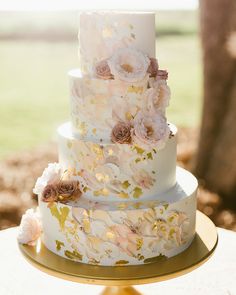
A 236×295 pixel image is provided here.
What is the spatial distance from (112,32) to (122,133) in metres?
0.59

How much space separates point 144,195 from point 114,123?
0.47 metres

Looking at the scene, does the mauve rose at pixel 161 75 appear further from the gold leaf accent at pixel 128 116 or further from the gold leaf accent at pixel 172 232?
the gold leaf accent at pixel 172 232

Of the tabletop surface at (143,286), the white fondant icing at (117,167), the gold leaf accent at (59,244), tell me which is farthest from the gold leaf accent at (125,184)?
the tabletop surface at (143,286)

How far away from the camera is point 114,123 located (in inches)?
121

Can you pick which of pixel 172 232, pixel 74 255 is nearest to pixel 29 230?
pixel 74 255

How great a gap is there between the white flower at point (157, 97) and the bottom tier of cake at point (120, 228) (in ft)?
1.80

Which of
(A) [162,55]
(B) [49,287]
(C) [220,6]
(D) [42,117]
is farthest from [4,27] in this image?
(B) [49,287]

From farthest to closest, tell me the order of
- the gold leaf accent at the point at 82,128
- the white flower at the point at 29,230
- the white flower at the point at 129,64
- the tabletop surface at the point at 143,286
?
the tabletop surface at the point at 143,286
the white flower at the point at 29,230
the gold leaf accent at the point at 82,128
the white flower at the point at 129,64

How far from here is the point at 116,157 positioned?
3.06 metres

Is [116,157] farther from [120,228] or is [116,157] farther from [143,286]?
[143,286]

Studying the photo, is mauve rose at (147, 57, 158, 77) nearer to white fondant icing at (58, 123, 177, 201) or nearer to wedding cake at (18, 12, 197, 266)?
wedding cake at (18, 12, 197, 266)

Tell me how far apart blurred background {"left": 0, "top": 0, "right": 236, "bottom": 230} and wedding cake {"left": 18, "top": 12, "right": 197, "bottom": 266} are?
3619 millimetres

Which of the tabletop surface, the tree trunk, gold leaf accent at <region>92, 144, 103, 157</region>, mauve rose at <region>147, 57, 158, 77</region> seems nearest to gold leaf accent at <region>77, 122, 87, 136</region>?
gold leaf accent at <region>92, 144, 103, 157</region>

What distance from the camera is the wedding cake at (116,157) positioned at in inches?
119
